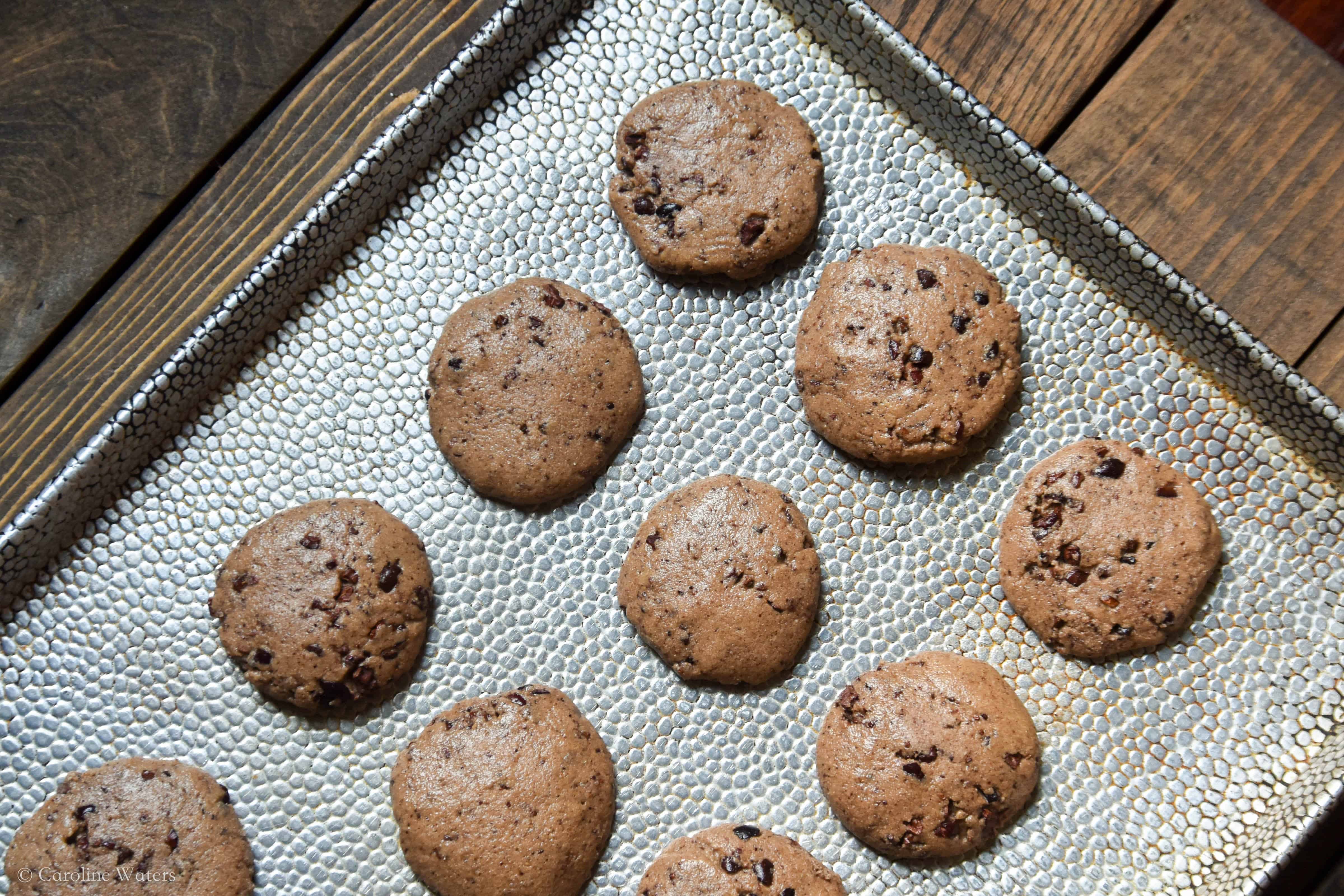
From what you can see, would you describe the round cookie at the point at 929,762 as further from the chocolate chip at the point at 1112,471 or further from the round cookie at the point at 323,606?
the round cookie at the point at 323,606

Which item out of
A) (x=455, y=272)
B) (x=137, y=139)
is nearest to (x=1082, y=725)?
(x=455, y=272)

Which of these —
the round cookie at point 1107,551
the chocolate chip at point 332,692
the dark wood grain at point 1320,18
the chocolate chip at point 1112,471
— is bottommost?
the chocolate chip at point 332,692

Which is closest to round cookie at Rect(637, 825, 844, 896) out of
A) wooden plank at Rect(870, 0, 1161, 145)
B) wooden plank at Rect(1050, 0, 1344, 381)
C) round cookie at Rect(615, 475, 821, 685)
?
round cookie at Rect(615, 475, 821, 685)

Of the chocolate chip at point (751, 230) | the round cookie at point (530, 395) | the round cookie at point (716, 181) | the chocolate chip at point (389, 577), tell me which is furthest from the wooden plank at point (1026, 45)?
the chocolate chip at point (389, 577)

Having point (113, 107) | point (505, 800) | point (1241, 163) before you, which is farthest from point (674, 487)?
point (113, 107)

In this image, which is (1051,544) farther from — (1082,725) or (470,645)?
(470,645)

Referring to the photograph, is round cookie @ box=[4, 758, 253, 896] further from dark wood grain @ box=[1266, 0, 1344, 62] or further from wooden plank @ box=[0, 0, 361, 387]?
dark wood grain @ box=[1266, 0, 1344, 62]

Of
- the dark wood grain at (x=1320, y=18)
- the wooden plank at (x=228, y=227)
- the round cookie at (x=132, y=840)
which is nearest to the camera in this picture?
the round cookie at (x=132, y=840)
